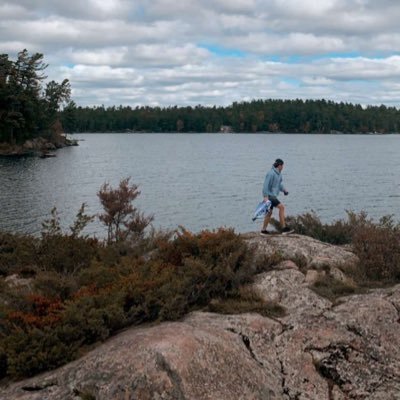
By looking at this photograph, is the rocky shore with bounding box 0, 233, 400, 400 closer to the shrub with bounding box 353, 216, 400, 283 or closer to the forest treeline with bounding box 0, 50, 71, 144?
the shrub with bounding box 353, 216, 400, 283

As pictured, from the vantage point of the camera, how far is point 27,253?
10.8 meters

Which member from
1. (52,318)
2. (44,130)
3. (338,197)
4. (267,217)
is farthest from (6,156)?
(52,318)

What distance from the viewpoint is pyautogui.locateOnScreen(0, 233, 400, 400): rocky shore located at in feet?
20.1

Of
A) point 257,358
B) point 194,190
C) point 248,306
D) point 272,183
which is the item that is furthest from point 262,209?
point 194,190

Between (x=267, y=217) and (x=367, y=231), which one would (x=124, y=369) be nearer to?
(x=367, y=231)

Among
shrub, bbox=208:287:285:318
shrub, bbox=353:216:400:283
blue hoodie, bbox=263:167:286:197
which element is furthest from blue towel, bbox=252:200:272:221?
shrub, bbox=208:287:285:318

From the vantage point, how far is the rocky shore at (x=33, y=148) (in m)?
83.8

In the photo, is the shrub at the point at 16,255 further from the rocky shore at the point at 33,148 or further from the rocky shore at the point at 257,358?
the rocky shore at the point at 33,148

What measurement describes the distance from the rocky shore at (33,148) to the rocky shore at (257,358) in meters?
80.2

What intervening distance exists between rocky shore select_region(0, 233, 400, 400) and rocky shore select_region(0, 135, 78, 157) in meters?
80.2

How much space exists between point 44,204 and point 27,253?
94.3ft

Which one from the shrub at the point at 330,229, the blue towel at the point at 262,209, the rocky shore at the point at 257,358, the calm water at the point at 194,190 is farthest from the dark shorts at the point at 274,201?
the calm water at the point at 194,190

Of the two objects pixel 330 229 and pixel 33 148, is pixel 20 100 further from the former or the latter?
pixel 330 229

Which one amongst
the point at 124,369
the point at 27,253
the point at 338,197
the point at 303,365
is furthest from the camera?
the point at 338,197
